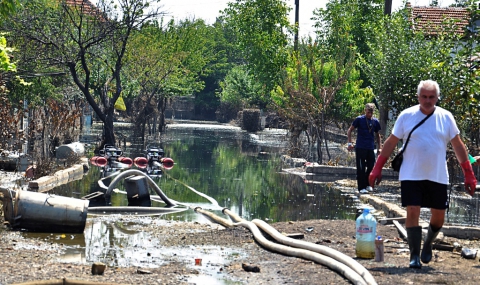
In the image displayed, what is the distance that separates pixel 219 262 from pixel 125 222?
439cm

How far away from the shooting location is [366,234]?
9453 millimetres

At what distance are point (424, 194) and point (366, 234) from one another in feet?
2.69

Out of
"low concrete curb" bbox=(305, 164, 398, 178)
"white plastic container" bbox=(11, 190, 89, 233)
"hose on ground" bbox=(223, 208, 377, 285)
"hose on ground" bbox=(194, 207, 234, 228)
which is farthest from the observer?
"low concrete curb" bbox=(305, 164, 398, 178)

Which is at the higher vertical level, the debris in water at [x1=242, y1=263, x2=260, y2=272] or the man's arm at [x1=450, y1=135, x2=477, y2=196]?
the man's arm at [x1=450, y1=135, x2=477, y2=196]

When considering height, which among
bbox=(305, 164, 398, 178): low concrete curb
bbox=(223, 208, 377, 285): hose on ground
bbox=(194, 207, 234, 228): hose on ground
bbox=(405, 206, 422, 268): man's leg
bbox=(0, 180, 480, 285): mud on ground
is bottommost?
bbox=(305, 164, 398, 178): low concrete curb

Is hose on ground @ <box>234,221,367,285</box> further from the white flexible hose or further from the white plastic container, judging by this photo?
the white plastic container

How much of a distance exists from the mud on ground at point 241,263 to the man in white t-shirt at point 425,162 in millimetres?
461

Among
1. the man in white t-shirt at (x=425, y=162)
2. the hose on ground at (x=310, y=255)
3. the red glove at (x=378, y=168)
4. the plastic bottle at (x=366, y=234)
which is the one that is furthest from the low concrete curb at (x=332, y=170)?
the man in white t-shirt at (x=425, y=162)

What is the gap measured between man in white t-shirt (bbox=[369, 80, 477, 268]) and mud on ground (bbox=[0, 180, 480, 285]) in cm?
46

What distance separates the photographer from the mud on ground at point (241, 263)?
850 centimetres

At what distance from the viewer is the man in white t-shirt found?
8.95 metres

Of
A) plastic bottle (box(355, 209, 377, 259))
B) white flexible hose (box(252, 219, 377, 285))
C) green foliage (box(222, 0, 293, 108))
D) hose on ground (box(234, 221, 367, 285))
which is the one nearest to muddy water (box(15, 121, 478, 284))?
hose on ground (box(234, 221, 367, 285))

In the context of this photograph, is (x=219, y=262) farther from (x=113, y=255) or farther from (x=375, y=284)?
(x=375, y=284)

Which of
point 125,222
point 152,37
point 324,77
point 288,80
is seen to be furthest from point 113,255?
point 152,37
